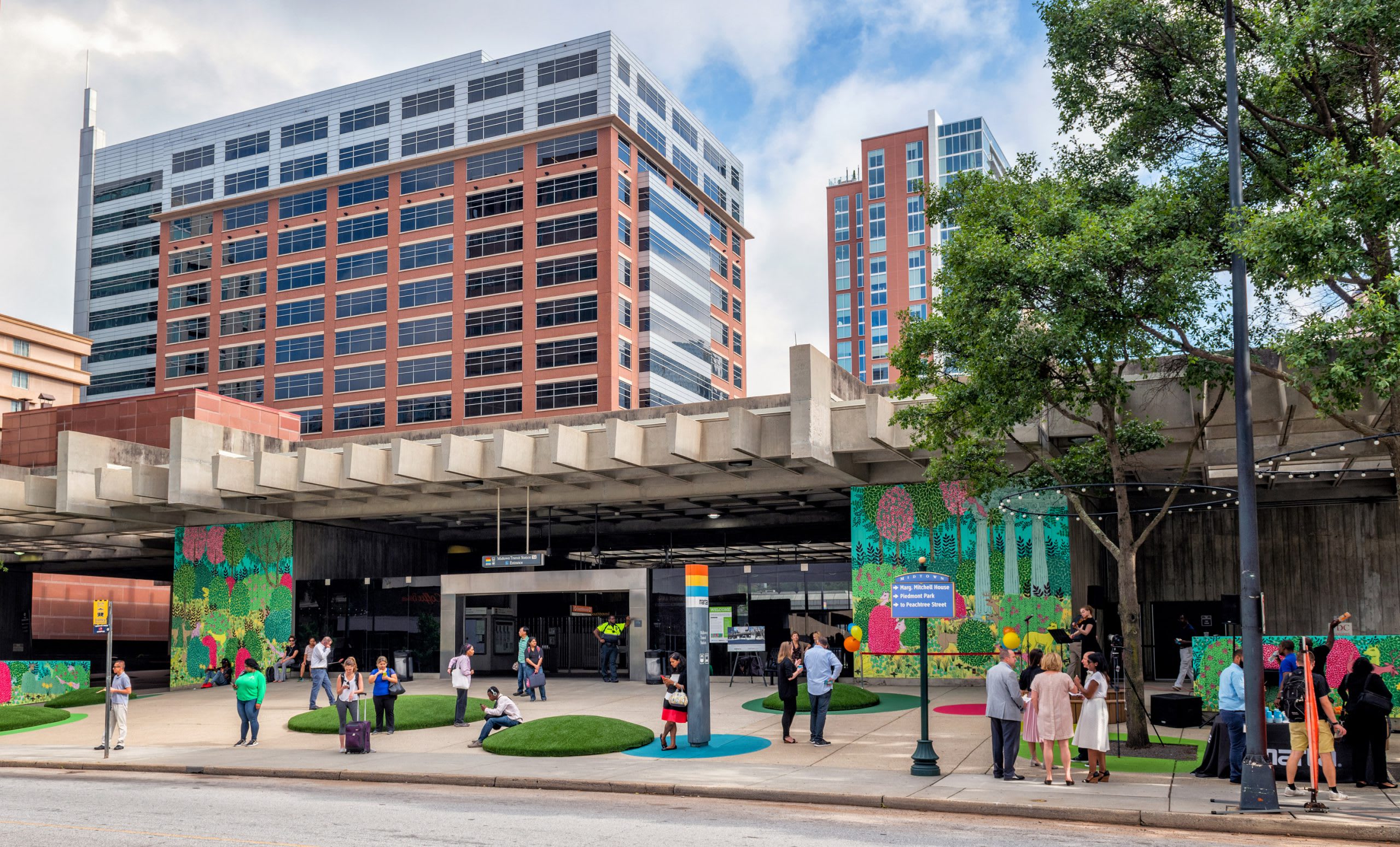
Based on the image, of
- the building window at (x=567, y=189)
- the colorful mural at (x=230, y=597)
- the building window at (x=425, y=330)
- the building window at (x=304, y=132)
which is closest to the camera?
the colorful mural at (x=230, y=597)

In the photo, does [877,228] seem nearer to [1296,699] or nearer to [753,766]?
[753,766]

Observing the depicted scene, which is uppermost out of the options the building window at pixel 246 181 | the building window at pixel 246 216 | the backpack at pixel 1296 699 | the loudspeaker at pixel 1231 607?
the building window at pixel 246 181

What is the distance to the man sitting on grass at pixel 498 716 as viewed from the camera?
21375mm

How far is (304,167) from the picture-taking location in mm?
87438

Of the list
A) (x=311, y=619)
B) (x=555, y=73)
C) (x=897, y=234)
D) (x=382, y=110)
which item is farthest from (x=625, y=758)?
(x=897, y=234)

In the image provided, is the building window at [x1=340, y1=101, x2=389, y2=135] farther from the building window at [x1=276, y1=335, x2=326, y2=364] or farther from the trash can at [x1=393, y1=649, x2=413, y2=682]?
the trash can at [x1=393, y1=649, x2=413, y2=682]

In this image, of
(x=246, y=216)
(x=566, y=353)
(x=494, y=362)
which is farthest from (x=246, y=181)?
(x=566, y=353)

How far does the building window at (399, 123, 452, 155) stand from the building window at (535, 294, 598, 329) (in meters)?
15.2

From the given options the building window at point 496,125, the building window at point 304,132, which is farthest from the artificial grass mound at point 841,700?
the building window at point 304,132

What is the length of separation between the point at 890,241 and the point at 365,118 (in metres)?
53.4

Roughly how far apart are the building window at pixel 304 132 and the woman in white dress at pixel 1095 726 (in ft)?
272

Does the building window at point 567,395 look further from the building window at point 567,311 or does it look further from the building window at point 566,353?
the building window at point 567,311

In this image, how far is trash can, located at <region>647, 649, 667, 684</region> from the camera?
3372 cm

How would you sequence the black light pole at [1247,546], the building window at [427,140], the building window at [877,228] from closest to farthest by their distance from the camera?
the black light pole at [1247,546], the building window at [427,140], the building window at [877,228]
